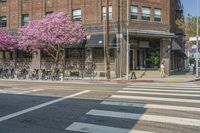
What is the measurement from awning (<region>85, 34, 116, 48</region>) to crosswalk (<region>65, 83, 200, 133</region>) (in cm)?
1774

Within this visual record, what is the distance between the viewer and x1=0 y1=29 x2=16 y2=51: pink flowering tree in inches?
1342

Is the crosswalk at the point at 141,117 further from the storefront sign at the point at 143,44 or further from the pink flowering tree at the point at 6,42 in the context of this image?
the pink flowering tree at the point at 6,42

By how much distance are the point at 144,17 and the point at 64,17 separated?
790cm

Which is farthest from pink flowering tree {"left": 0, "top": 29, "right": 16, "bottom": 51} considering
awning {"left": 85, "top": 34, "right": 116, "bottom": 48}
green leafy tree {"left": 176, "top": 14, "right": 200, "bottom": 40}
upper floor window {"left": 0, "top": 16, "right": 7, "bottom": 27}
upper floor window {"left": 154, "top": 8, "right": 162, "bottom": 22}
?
green leafy tree {"left": 176, "top": 14, "right": 200, "bottom": 40}

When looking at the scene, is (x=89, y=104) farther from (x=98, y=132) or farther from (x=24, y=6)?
(x=24, y=6)

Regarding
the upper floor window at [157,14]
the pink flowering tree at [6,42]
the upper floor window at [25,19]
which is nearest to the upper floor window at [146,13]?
the upper floor window at [157,14]

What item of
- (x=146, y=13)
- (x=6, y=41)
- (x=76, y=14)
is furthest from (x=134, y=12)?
(x=6, y=41)

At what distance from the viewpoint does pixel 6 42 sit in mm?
34281

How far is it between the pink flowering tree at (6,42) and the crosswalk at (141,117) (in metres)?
24.0

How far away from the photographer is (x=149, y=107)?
11.1 meters

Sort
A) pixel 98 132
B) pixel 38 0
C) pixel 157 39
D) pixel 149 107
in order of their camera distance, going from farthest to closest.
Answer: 1. pixel 38 0
2. pixel 157 39
3. pixel 149 107
4. pixel 98 132

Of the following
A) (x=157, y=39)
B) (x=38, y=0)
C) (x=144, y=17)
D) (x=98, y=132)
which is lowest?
(x=98, y=132)

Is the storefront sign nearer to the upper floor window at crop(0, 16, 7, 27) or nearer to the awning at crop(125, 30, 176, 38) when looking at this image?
the awning at crop(125, 30, 176, 38)

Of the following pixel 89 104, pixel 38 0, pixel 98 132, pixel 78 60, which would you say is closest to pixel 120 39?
pixel 78 60
